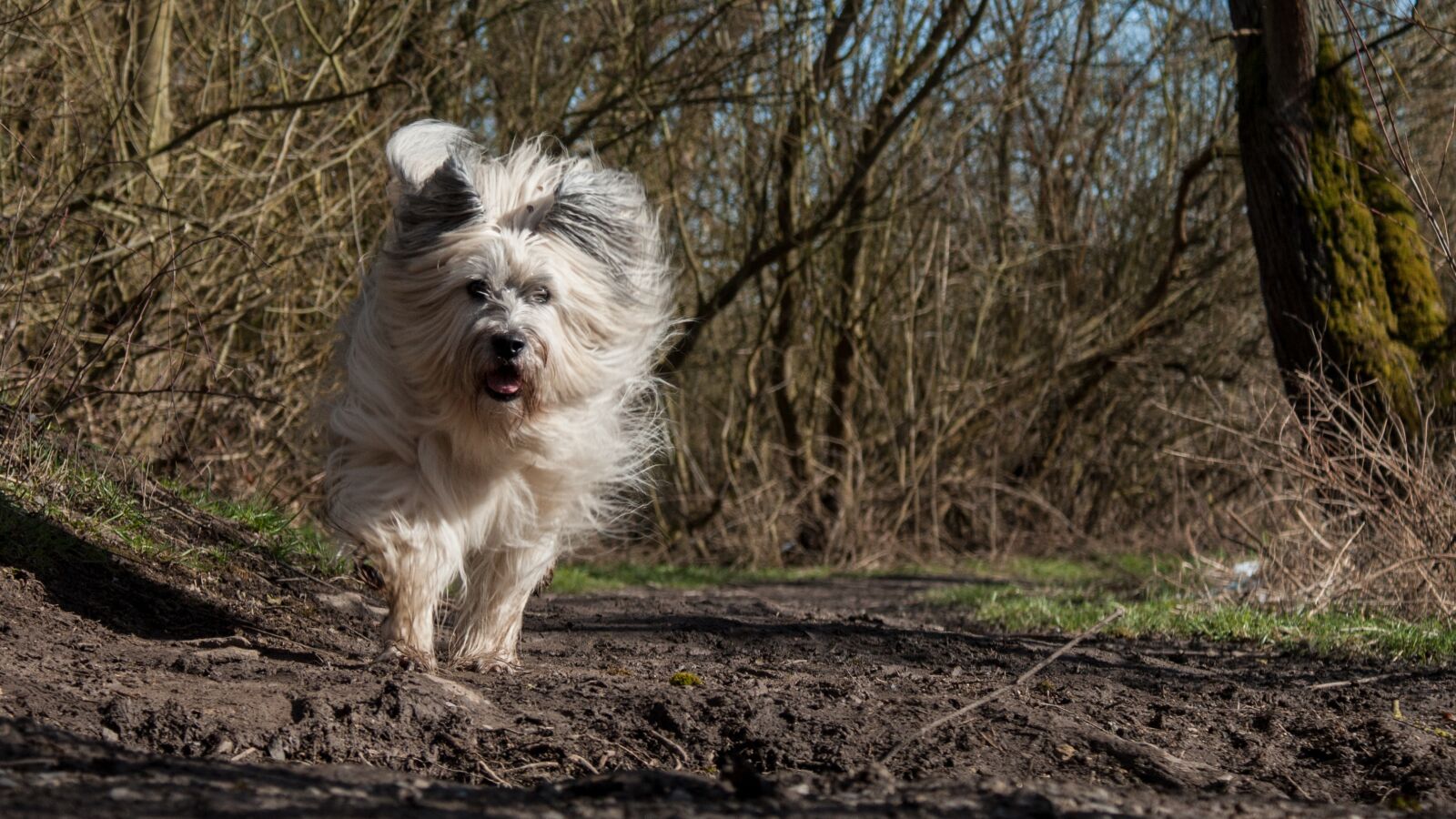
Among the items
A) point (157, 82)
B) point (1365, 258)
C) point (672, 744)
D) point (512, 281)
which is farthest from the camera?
point (157, 82)

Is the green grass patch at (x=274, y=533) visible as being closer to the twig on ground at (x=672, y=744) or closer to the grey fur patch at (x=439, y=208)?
the grey fur patch at (x=439, y=208)

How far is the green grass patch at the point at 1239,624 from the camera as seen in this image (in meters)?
5.03

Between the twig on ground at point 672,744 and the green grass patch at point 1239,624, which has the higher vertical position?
the twig on ground at point 672,744

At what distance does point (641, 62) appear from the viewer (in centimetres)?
959

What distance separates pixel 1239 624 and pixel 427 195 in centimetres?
357

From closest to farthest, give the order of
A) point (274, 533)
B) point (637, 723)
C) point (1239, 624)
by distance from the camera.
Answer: point (637, 723) < point (1239, 624) < point (274, 533)

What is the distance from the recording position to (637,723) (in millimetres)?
3555

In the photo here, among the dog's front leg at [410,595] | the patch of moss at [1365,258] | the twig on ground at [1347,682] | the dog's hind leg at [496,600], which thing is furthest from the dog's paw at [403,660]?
the patch of moss at [1365,258]

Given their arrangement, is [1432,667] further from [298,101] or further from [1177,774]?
[298,101]

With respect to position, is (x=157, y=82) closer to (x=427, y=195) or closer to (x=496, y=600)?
(x=427, y=195)

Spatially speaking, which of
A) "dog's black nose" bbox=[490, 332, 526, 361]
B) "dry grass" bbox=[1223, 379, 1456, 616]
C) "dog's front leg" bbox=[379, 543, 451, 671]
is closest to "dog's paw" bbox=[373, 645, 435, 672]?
"dog's front leg" bbox=[379, 543, 451, 671]

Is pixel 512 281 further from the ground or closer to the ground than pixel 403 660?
further from the ground

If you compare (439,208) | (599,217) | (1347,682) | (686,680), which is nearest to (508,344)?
(439,208)

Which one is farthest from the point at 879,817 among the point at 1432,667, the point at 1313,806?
the point at 1432,667
